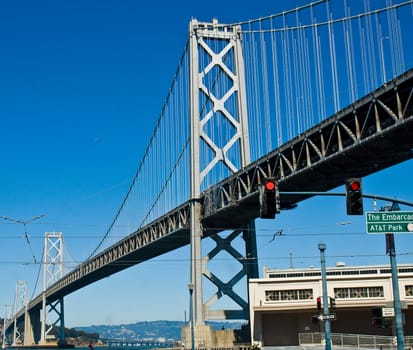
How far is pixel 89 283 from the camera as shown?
121m

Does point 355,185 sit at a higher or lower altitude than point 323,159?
lower

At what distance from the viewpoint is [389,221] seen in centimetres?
2175

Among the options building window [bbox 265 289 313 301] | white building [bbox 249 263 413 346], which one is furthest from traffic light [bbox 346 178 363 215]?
building window [bbox 265 289 313 301]

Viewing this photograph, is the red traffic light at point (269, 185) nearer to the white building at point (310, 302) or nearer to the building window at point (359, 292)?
the white building at point (310, 302)

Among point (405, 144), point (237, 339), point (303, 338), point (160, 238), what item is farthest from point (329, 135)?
point (160, 238)

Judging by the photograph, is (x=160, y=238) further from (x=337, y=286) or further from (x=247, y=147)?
(x=337, y=286)

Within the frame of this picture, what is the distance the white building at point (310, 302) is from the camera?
60.2 m

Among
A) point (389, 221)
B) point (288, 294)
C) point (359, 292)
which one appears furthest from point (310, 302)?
point (389, 221)

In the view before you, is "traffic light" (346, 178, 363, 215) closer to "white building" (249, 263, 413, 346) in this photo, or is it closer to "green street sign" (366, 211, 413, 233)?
"green street sign" (366, 211, 413, 233)

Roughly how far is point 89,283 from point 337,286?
67.6 metres

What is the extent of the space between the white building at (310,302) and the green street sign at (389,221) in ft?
128

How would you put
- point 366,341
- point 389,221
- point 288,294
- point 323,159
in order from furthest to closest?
point 288,294, point 323,159, point 366,341, point 389,221

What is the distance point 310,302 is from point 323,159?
1910 cm

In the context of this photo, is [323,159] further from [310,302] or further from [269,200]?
[269,200]
